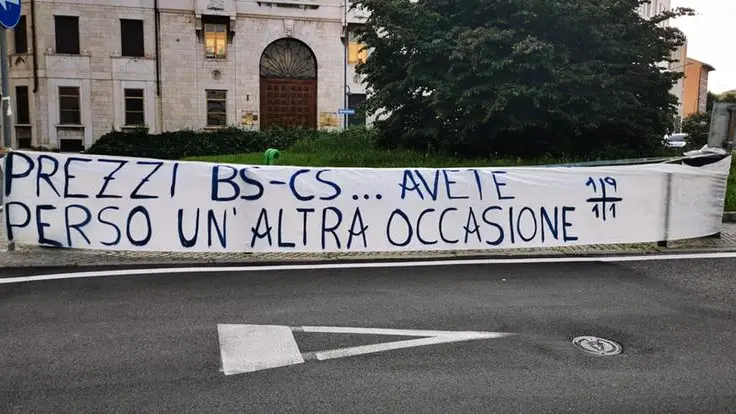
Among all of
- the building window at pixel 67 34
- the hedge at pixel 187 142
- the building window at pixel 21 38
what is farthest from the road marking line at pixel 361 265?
the building window at pixel 21 38

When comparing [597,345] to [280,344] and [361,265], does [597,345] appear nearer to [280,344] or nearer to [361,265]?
[280,344]

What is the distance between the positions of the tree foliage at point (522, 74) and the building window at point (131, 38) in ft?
70.9

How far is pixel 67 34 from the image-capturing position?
1406 inches

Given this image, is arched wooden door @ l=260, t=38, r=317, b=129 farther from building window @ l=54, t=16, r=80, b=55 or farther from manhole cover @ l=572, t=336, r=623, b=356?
manhole cover @ l=572, t=336, r=623, b=356

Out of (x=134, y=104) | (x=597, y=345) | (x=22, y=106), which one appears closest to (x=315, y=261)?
(x=597, y=345)

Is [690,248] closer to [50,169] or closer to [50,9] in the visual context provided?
[50,169]

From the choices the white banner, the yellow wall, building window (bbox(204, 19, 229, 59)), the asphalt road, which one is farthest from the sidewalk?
the yellow wall

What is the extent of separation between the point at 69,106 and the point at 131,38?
488cm

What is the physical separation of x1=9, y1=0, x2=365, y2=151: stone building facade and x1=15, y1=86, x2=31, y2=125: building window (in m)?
0.05

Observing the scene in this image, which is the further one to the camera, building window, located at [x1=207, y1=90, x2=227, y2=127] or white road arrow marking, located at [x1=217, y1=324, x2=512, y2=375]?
building window, located at [x1=207, y1=90, x2=227, y2=127]

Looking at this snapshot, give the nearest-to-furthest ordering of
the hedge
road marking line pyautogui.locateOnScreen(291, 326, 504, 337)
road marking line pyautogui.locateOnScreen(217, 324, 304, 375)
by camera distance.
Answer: road marking line pyautogui.locateOnScreen(217, 324, 304, 375) < road marking line pyautogui.locateOnScreen(291, 326, 504, 337) < the hedge

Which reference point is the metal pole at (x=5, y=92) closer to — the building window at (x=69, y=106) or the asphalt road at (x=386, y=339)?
the asphalt road at (x=386, y=339)

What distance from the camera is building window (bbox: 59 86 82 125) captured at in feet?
118

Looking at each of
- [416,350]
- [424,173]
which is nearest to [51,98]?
[424,173]
